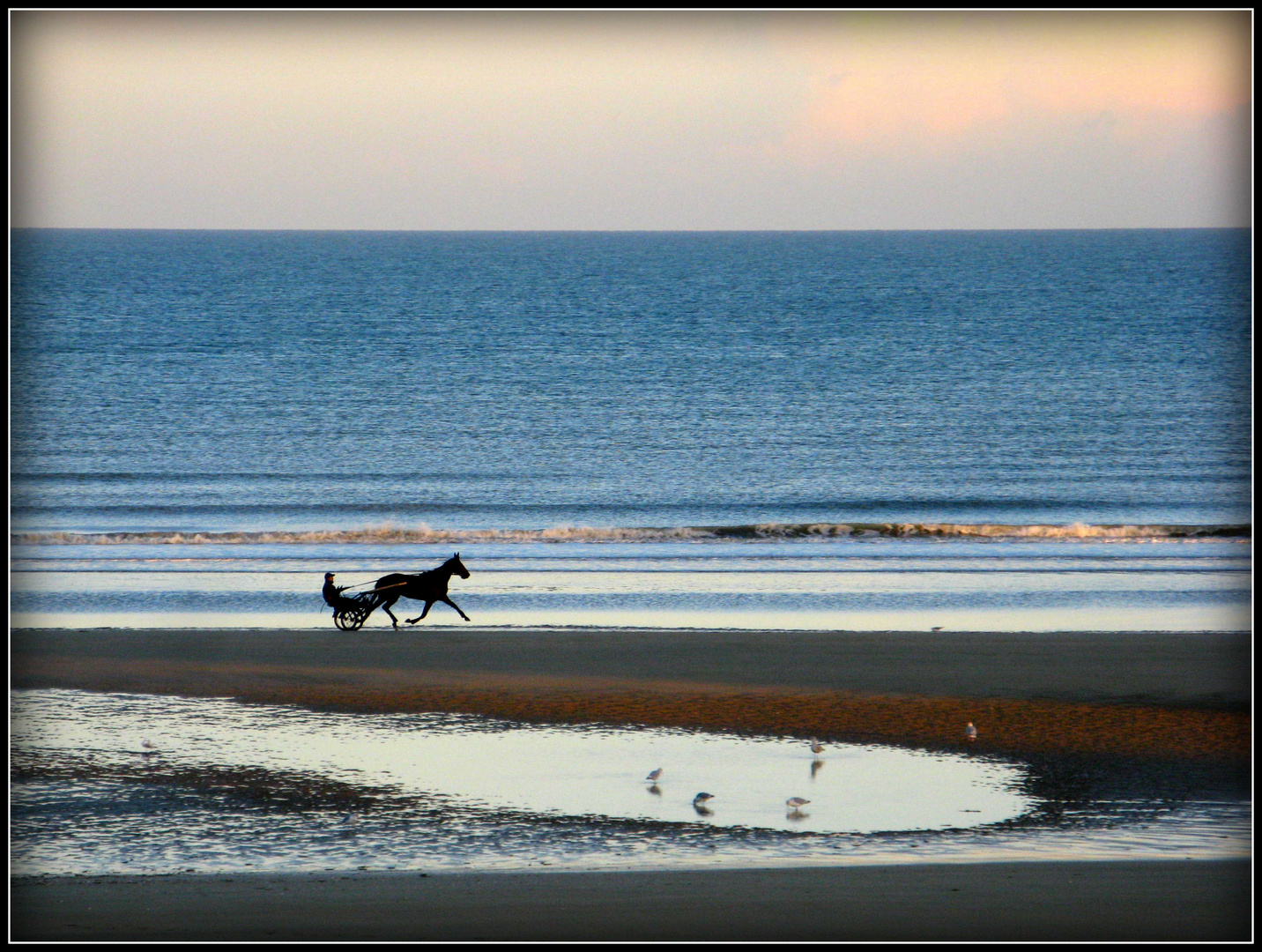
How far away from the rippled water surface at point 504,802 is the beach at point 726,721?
15.5 inches

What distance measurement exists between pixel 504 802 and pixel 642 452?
91.6 ft

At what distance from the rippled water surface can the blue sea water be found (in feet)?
5.64

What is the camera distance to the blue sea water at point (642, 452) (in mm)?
17375

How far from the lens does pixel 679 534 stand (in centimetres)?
2445

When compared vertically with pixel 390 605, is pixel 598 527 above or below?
above

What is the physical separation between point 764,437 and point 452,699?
28.3m

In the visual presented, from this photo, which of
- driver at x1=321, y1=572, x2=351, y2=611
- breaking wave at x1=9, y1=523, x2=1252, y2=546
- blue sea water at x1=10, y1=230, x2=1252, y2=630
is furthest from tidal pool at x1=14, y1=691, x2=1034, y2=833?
breaking wave at x1=9, y1=523, x2=1252, y2=546

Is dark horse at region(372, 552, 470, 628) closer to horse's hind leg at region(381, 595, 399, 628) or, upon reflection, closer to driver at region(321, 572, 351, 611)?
horse's hind leg at region(381, 595, 399, 628)

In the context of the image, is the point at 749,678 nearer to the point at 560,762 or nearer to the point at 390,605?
the point at 560,762

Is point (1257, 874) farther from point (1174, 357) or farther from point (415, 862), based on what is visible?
point (1174, 357)

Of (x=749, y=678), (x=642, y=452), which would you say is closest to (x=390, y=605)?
(x=749, y=678)

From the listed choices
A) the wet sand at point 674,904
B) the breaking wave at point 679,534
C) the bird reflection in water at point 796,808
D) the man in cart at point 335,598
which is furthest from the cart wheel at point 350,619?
the breaking wave at point 679,534

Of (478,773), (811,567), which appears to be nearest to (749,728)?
(478,773)

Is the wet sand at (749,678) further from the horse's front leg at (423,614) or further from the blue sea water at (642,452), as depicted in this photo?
the blue sea water at (642,452)
